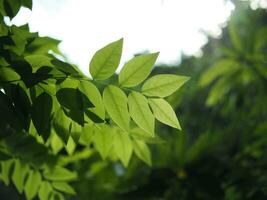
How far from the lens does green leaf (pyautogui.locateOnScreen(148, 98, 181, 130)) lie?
92 centimetres

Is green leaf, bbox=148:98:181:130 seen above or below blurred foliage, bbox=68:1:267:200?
above

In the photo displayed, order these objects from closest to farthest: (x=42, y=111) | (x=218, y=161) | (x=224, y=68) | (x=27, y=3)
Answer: (x=42, y=111), (x=27, y=3), (x=218, y=161), (x=224, y=68)

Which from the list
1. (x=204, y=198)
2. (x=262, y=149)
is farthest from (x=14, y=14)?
(x=262, y=149)

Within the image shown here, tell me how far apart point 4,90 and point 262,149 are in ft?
5.07

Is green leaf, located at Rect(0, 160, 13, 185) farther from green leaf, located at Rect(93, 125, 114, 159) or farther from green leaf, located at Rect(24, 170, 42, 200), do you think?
green leaf, located at Rect(93, 125, 114, 159)

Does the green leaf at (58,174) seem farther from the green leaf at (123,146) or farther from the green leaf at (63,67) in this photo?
the green leaf at (63,67)

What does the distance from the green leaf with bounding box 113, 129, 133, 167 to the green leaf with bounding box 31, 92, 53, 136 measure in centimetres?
40

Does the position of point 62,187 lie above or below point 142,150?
below

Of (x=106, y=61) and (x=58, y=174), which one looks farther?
(x=58, y=174)

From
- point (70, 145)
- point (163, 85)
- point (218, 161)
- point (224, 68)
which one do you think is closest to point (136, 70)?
point (163, 85)

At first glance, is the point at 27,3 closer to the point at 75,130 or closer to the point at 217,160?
the point at 75,130

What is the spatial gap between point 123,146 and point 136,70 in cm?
39

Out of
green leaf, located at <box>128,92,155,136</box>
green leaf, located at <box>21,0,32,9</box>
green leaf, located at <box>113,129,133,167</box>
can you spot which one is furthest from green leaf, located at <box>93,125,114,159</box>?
green leaf, located at <box>21,0,32,9</box>

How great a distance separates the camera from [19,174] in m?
1.28
